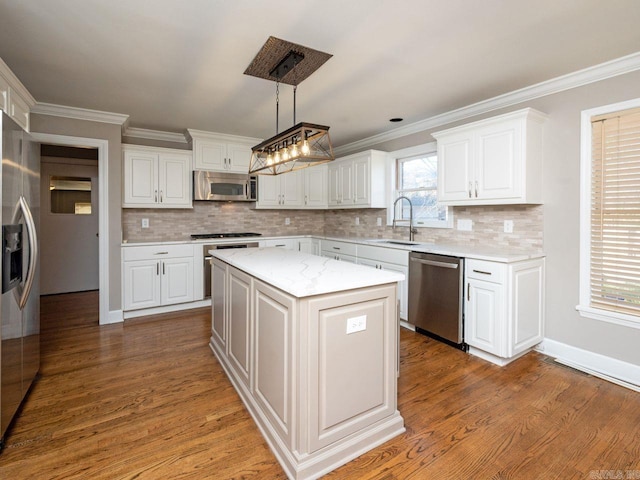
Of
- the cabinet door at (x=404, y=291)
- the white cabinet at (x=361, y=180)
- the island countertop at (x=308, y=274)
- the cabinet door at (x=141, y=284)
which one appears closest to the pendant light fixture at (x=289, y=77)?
the island countertop at (x=308, y=274)

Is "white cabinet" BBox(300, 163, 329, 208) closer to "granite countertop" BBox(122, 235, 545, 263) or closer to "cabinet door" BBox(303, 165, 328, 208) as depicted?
"cabinet door" BBox(303, 165, 328, 208)

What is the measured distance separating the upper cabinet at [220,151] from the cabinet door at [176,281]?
1.28m

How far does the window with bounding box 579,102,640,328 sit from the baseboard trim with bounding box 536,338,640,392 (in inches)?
12.5

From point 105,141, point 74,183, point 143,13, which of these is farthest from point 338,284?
point 74,183

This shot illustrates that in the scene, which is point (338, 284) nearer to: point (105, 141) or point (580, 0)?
point (580, 0)

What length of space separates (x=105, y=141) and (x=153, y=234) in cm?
131

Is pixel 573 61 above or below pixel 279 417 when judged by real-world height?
above

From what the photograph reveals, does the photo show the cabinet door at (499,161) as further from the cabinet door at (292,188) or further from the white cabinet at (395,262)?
the cabinet door at (292,188)

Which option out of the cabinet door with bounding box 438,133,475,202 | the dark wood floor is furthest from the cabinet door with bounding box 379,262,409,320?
the cabinet door with bounding box 438,133,475,202

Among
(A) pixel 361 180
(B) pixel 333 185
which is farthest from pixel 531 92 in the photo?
(B) pixel 333 185

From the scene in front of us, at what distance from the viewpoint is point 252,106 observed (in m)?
3.40

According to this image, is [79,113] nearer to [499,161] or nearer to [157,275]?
[157,275]

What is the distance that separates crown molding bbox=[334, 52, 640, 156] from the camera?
7.98 feet

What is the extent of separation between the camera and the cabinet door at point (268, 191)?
16.4 feet
